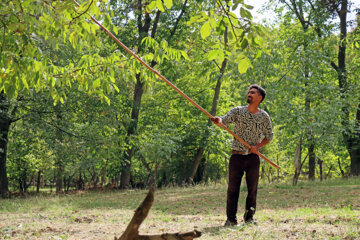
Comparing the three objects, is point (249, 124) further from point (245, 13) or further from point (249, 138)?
point (245, 13)

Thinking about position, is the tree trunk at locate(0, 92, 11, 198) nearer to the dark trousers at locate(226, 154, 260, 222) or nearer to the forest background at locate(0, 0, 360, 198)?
the forest background at locate(0, 0, 360, 198)

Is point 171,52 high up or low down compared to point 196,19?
up

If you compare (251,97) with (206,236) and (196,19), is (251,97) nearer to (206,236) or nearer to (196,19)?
(206,236)

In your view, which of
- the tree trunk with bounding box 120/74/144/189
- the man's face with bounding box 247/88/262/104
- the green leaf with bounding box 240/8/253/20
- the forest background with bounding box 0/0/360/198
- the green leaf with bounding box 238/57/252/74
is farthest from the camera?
the tree trunk with bounding box 120/74/144/189

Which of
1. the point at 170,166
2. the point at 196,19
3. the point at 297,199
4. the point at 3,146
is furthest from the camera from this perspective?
the point at 170,166

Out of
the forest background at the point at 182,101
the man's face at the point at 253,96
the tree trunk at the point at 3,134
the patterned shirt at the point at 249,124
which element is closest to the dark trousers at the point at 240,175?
the patterned shirt at the point at 249,124

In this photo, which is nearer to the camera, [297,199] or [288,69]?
[297,199]

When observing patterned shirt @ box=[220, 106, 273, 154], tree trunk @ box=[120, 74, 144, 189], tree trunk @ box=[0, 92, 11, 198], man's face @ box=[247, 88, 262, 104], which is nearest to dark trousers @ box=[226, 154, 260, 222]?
patterned shirt @ box=[220, 106, 273, 154]

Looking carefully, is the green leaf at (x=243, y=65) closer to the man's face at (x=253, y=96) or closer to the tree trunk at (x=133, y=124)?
the man's face at (x=253, y=96)

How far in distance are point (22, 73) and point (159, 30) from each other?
1380 cm

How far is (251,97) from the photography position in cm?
580

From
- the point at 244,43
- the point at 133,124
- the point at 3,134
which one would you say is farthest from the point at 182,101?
the point at 244,43

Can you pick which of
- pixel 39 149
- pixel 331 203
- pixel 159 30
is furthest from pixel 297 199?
pixel 39 149

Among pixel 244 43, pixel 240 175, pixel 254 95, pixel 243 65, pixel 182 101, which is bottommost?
pixel 240 175
